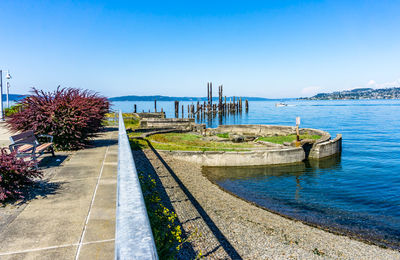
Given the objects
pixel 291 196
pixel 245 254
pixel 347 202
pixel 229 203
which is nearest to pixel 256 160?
pixel 291 196

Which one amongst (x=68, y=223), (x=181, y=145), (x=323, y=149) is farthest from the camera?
(x=323, y=149)

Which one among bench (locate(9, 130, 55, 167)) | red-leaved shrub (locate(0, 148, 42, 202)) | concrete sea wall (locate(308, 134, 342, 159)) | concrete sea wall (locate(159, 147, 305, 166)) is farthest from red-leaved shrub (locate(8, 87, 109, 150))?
concrete sea wall (locate(308, 134, 342, 159))

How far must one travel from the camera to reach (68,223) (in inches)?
176

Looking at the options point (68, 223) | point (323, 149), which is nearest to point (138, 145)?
point (68, 223)

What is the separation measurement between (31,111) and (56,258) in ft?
28.6

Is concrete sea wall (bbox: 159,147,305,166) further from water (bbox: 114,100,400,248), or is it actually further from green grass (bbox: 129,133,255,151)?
green grass (bbox: 129,133,255,151)

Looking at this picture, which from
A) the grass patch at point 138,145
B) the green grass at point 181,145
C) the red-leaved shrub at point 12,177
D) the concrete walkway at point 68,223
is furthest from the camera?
the green grass at point 181,145

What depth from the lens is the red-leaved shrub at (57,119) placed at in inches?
407

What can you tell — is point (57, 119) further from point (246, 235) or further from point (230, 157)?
point (230, 157)

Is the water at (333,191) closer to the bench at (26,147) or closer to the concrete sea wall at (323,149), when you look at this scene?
the concrete sea wall at (323,149)

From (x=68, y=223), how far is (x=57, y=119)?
287 inches

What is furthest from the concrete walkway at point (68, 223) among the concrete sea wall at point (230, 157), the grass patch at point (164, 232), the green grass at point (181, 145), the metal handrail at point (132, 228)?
the concrete sea wall at point (230, 157)

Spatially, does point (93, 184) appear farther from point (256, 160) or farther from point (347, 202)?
point (256, 160)

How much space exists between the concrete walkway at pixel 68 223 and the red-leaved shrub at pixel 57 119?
140 inches
